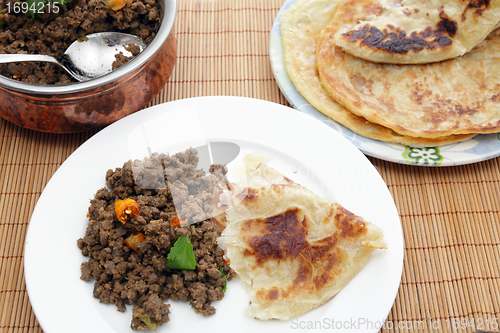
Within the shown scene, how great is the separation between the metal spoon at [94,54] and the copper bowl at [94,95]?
0.24 meters

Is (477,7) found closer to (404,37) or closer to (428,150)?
(404,37)

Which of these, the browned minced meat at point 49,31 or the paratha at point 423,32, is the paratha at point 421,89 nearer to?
the paratha at point 423,32

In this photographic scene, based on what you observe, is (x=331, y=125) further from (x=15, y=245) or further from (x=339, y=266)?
(x=15, y=245)

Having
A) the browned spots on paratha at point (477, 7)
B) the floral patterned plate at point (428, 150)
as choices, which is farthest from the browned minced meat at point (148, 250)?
the browned spots on paratha at point (477, 7)

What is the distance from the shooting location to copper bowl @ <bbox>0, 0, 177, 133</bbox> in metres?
2.57

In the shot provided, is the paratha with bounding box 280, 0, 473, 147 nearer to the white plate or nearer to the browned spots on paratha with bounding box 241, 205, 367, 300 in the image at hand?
the white plate

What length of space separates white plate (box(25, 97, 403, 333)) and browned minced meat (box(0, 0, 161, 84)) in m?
0.62

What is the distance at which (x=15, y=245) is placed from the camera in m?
2.80

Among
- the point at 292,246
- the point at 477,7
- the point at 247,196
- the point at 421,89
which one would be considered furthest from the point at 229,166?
the point at 477,7

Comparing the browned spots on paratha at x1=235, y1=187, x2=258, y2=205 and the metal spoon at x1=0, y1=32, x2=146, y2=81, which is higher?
the metal spoon at x1=0, y1=32, x2=146, y2=81

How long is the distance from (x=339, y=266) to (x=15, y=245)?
2.24 m

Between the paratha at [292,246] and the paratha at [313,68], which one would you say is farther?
the paratha at [313,68]

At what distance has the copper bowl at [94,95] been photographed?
101 inches

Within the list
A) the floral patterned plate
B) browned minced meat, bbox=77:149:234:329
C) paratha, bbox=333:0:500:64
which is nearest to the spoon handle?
browned minced meat, bbox=77:149:234:329
